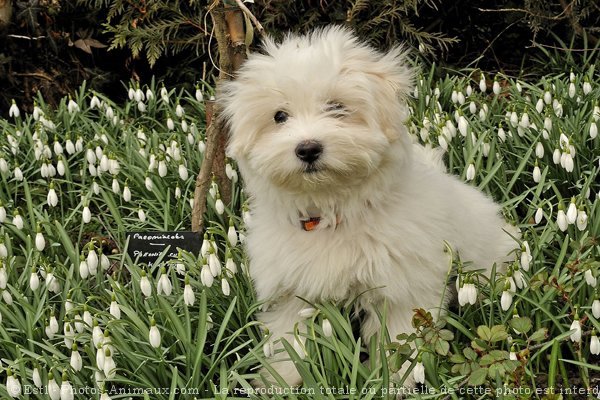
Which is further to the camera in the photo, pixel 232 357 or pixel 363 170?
pixel 232 357

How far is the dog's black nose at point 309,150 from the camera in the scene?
10.1 ft

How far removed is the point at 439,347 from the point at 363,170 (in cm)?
72

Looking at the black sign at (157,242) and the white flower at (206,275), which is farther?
the black sign at (157,242)

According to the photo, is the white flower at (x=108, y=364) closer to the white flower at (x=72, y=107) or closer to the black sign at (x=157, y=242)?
the black sign at (x=157, y=242)

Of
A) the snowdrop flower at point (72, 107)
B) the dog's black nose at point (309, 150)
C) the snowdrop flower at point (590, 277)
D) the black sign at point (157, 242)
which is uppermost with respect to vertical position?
the dog's black nose at point (309, 150)

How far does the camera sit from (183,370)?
11.4 feet

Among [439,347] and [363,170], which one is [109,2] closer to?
[363,170]

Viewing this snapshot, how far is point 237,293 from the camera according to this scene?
12.4 ft

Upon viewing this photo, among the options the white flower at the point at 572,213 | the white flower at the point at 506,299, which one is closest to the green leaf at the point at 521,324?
the white flower at the point at 506,299

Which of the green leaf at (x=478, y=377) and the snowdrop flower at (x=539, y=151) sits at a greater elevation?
the snowdrop flower at (x=539, y=151)

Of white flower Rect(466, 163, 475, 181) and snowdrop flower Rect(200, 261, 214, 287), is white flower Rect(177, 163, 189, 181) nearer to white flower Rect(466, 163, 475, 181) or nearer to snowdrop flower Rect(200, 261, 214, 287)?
snowdrop flower Rect(200, 261, 214, 287)

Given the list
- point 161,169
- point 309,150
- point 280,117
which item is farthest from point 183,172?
point 309,150

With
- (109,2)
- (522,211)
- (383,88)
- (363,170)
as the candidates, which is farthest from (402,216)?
(109,2)

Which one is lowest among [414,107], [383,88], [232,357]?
[232,357]
